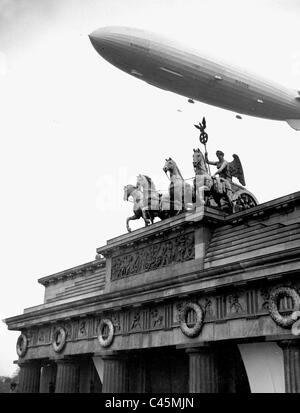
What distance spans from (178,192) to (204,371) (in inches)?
311

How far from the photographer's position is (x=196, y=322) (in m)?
19.2

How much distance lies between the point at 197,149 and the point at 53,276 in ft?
46.5

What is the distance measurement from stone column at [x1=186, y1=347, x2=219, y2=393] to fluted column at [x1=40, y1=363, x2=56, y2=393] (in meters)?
14.4

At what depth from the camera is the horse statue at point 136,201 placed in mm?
24969

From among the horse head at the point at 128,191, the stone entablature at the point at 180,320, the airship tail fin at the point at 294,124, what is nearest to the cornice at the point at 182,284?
the stone entablature at the point at 180,320

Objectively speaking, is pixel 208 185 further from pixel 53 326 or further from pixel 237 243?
pixel 53 326

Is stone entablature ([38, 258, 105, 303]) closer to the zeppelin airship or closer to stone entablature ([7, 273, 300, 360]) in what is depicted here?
stone entablature ([7, 273, 300, 360])

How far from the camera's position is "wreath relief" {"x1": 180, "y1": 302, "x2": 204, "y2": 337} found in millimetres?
19000

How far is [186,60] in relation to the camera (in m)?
30.7

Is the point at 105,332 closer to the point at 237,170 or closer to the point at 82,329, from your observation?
the point at 82,329

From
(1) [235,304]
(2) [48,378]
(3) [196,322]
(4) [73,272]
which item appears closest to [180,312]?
(3) [196,322]

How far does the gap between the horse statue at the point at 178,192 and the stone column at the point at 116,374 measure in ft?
21.4

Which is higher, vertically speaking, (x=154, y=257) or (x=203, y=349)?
(x=154, y=257)

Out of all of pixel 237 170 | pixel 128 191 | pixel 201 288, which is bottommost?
pixel 201 288
